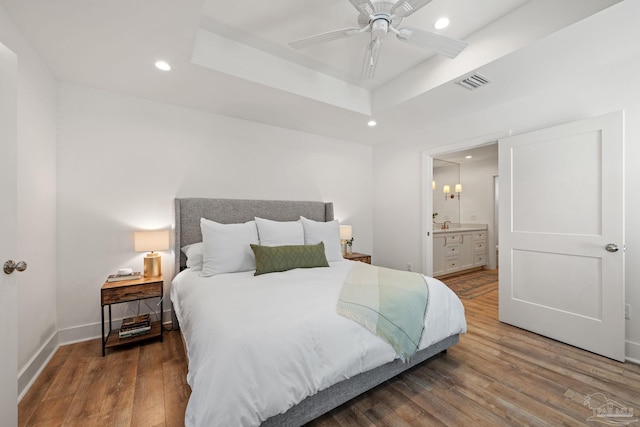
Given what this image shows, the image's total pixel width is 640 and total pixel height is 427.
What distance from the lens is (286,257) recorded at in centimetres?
246

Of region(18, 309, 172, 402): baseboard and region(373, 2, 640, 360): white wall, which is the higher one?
region(373, 2, 640, 360): white wall

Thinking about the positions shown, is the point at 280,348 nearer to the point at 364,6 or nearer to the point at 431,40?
the point at 364,6

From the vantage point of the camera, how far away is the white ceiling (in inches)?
68.6

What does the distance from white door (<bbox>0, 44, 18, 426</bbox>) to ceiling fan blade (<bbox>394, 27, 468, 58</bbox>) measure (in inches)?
88.2

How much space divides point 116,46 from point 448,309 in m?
3.26

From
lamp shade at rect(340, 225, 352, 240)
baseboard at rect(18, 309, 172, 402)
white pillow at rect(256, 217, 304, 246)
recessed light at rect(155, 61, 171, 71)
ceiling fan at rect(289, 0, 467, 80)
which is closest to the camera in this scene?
ceiling fan at rect(289, 0, 467, 80)

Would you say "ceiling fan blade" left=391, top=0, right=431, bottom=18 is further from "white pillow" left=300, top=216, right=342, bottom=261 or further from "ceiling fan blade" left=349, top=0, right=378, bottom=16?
"white pillow" left=300, top=216, right=342, bottom=261

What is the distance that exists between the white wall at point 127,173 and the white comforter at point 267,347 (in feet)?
4.67

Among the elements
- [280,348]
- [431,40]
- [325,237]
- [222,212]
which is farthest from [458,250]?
[280,348]

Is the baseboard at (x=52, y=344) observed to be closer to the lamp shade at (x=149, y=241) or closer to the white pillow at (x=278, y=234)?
the lamp shade at (x=149, y=241)

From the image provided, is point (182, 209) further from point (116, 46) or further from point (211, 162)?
point (116, 46)

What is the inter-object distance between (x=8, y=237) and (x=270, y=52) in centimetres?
235

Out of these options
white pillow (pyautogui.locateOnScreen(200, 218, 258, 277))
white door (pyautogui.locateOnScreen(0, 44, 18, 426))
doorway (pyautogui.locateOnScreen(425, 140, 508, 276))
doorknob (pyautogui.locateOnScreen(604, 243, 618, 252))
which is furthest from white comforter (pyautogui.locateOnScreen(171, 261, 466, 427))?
doorway (pyautogui.locateOnScreen(425, 140, 508, 276))

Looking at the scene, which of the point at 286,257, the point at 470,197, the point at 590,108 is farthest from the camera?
the point at 470,197
